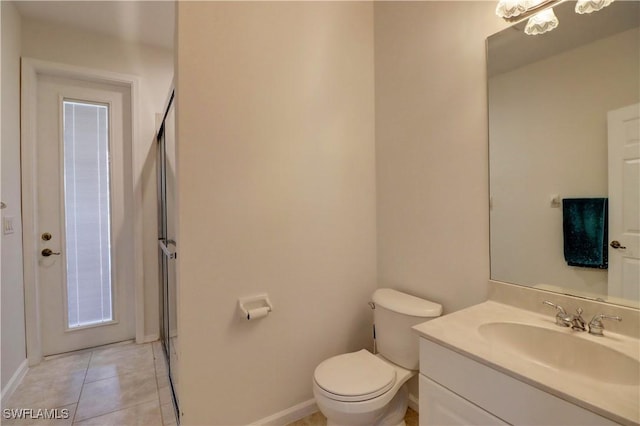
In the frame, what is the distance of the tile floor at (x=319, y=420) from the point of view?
1.66m

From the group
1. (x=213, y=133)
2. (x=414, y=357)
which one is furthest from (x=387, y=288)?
(x=213, y=133)

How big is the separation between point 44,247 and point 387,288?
267 cm

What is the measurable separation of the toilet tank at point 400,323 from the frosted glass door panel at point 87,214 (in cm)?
238

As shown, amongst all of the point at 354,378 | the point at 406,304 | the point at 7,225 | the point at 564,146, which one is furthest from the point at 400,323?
the point at 7,225

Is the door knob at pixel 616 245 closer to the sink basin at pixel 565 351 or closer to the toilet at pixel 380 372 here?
the sink basin at pixel 565 351

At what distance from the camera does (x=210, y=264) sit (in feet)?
4.74

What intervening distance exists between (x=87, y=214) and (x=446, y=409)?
9.56ft

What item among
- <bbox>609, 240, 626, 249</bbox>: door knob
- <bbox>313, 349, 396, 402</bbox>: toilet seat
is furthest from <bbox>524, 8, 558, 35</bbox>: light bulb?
<bbox>313, 349, 396, 402</bbox>: toilet seat

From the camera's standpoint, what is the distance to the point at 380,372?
144 cm

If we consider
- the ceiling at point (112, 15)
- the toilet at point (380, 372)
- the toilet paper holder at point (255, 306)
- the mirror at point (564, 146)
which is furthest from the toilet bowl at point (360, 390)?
the ceiling at point (112, 15)

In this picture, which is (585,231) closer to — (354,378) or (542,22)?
(542,22)

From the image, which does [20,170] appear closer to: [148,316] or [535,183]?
[148,316]

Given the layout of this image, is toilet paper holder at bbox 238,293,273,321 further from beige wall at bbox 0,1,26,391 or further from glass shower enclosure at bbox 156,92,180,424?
beige wall at bbox 0,1,26,391

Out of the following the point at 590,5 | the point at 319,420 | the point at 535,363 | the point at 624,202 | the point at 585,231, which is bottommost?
the point at 319,420
